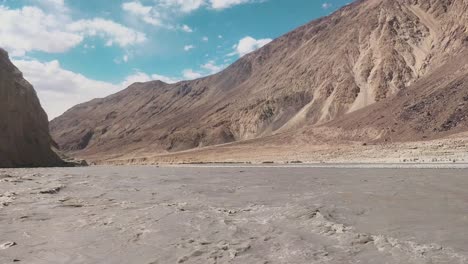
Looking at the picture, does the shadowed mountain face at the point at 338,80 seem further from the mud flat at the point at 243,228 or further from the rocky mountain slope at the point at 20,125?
the mud flat at the point at 243,228

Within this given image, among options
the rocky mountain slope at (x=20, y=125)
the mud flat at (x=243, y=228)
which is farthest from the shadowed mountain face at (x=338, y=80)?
the mud flat at (x=243, y=228)

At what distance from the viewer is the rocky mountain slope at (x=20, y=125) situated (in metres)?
50.5

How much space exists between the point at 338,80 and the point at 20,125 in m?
67.8

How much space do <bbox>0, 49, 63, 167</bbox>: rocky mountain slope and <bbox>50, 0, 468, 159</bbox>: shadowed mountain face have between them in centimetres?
4661

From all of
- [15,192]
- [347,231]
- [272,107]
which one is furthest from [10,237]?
[272,107]

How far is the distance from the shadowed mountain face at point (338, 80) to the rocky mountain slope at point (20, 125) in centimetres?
4661

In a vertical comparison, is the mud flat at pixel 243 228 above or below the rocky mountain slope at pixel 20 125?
below

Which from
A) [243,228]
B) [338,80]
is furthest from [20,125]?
[338,80]

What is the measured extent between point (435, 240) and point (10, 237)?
8.80 metres

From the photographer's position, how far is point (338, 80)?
10181 centimetres

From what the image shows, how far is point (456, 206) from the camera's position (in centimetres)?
1336

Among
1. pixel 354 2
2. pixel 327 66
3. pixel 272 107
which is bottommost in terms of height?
pixel 272 107

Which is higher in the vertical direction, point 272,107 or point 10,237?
point 272,107

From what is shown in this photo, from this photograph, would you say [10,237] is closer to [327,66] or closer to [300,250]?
[300,250]
